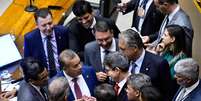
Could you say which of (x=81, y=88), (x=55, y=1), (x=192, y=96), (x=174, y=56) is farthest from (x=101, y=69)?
(x=55, y=1)

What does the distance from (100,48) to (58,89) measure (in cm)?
Answer: 105

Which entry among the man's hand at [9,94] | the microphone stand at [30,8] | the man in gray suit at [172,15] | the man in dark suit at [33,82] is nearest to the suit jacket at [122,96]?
the man in dark suit at [33,82]

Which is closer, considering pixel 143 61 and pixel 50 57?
pixel 143 61

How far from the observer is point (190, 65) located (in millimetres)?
3787

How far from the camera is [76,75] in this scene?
13.1ft

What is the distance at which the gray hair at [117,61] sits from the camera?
386 cm

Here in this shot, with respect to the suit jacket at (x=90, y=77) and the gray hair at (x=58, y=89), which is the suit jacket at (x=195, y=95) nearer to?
the suit jacket at (x=90, y=77)

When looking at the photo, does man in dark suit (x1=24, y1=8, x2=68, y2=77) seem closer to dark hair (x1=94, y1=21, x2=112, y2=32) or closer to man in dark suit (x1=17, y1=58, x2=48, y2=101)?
dark hair (x1=94, y1=21, x2=112, y2=32)

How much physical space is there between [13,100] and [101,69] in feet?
2.96

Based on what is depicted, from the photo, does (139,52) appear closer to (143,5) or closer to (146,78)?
(146,78)

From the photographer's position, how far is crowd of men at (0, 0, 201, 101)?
143 inches

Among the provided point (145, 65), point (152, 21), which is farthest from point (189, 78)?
point (152, 21)

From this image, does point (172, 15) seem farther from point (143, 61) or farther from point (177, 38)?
point (143, 61)

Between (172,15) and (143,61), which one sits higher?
(172,15)
